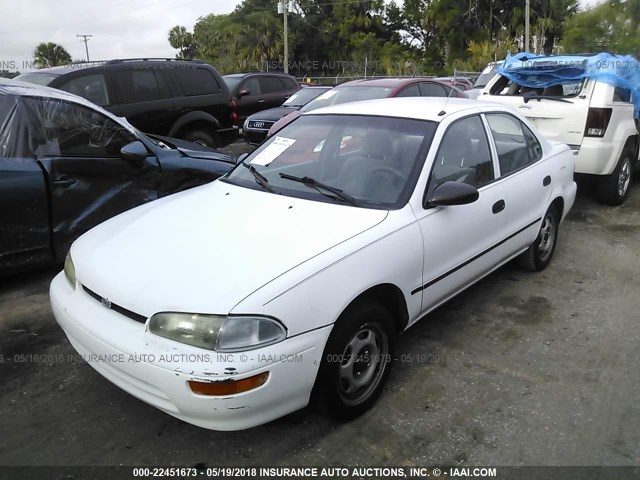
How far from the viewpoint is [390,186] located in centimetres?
325

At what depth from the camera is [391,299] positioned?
300 cm

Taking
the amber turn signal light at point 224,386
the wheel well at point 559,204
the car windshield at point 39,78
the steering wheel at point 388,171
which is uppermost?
the car windshield at point 39,78

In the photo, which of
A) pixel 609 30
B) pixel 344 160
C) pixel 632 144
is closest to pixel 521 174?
pixel 344 160

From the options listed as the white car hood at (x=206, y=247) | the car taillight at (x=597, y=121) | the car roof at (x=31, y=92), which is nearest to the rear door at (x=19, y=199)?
the car roof at (x=31, y=92)

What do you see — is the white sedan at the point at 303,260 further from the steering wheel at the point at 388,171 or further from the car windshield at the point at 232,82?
the car windshield at the point at 232,82

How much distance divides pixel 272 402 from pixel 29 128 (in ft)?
10.9

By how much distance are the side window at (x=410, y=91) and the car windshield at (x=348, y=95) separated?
188mm

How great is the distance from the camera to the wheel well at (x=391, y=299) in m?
2.80

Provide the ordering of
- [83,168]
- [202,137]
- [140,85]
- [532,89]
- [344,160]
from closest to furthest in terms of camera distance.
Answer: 1. [344,160]
2. [83,168]
3. [532,89]
4. [140,85]
5. [202,137]

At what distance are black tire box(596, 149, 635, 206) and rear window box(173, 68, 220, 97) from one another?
5786mm

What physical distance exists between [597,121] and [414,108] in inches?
141

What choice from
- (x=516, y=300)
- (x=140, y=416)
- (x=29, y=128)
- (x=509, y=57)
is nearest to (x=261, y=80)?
(x=509, y=57)

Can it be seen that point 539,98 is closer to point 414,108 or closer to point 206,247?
point 414,108

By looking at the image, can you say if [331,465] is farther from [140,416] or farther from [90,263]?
[90,263]
